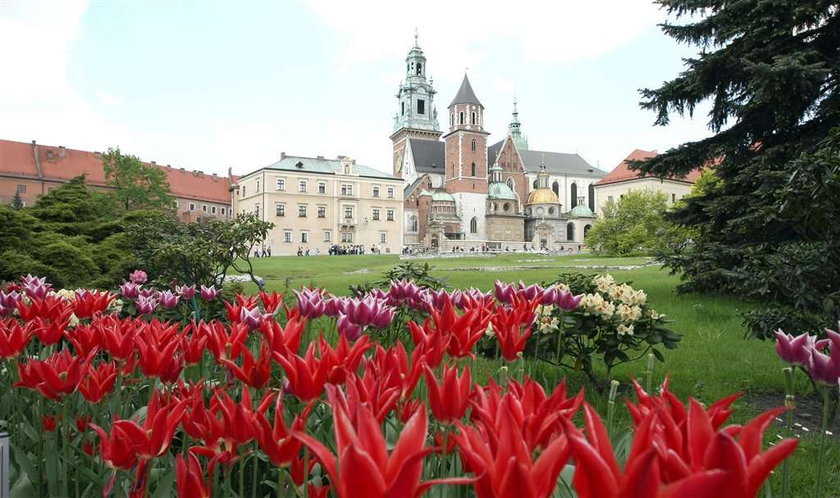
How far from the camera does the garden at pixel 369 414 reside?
0.72 metres

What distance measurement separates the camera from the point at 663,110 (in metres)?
11.8

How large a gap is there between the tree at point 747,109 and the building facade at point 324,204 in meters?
53.7

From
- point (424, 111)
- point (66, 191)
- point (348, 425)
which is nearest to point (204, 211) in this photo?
point (424, 111)

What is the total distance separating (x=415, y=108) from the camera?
8775 centimetres

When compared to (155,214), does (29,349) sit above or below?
below

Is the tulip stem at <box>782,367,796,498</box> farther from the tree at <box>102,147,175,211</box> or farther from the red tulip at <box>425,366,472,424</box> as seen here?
the tree at <box>102,147,175,211</box>

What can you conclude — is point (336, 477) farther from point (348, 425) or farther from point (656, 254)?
point (656, 254)

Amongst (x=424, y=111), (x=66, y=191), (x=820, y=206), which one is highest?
(x=424, y=111)

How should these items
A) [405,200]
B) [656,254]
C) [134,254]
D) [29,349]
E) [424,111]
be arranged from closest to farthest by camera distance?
[29,349], [134,254], [656,254], [405,200], [424,111]

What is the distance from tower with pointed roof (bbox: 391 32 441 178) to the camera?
3410 inches

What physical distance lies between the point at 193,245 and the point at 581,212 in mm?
77978

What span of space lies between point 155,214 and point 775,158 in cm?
1101

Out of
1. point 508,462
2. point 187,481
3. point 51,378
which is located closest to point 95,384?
point 51,378

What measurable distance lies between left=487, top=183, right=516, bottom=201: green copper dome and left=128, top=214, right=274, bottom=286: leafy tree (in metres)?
66.7
